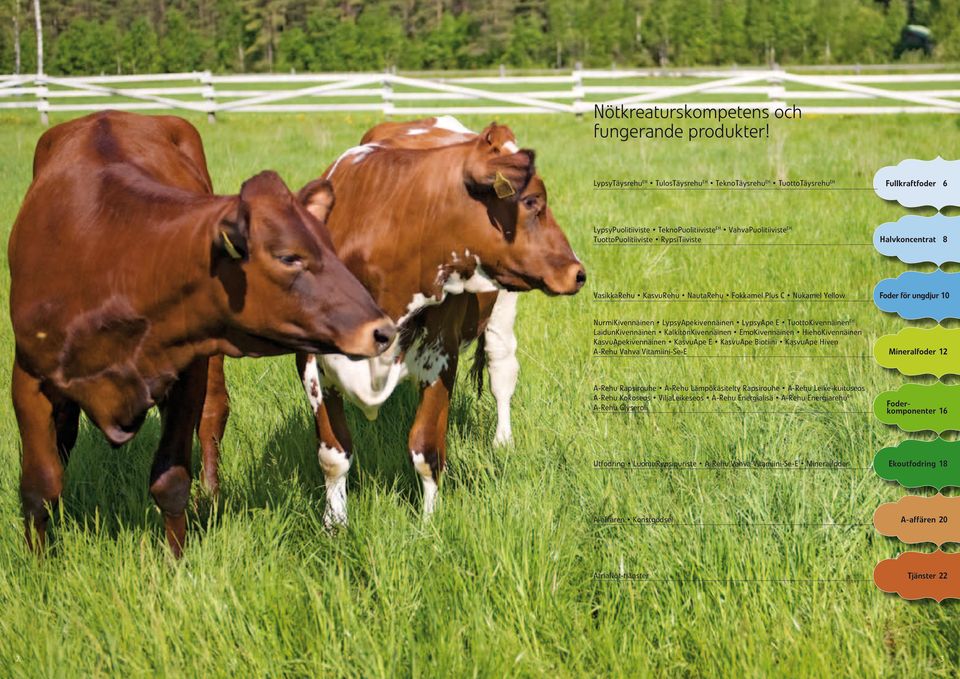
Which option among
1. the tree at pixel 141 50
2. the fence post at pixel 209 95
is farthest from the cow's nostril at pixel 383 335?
the tree at pixel 141 50

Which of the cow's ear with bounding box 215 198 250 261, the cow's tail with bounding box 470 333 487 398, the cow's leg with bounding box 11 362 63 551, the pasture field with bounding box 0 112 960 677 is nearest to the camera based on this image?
the cow's ear with bounding box 215 198 250 261

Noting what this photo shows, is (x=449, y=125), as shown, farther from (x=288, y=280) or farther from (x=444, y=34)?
(x=444, y=34)

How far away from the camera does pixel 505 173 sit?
2922mm

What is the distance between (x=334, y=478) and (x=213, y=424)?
0.75m

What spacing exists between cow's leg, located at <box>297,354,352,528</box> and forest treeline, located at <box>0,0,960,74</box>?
34.1 ft

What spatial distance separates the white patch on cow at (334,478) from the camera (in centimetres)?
358

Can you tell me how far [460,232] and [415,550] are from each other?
105 centimetres

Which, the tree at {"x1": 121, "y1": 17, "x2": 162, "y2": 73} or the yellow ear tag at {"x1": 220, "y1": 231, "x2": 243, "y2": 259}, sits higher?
the tree at {"x1": 121, "y1": 17, "x2": 162, "y2": 73}

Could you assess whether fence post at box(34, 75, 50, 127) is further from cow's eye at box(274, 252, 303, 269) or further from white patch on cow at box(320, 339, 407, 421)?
cow's eye at box(274, 252, 303, 269)

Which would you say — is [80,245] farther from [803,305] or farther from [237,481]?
[803,305]

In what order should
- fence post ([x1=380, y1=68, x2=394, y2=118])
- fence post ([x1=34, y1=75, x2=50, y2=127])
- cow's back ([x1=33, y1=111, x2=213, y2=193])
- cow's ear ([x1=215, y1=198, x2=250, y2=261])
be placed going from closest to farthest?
cow's ear ([x1=215, y1=198, x2=250, y2=261]), cow's back ([x1=33, y1=111, x2=213, y2=193]), fence post ([x1=34, y1=75, x2=50, y2=127]), fence post ([x1=380, y1=68, x2=394, y2=118])

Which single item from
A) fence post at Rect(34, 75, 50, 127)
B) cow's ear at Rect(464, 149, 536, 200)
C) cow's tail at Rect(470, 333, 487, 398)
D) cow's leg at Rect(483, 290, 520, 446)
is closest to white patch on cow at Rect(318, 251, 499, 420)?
cow's ear at Rect(464, 149, 536, 200)

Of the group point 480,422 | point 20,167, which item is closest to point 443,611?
point 480,422

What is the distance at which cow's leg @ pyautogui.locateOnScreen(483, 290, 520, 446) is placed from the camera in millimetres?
4727
